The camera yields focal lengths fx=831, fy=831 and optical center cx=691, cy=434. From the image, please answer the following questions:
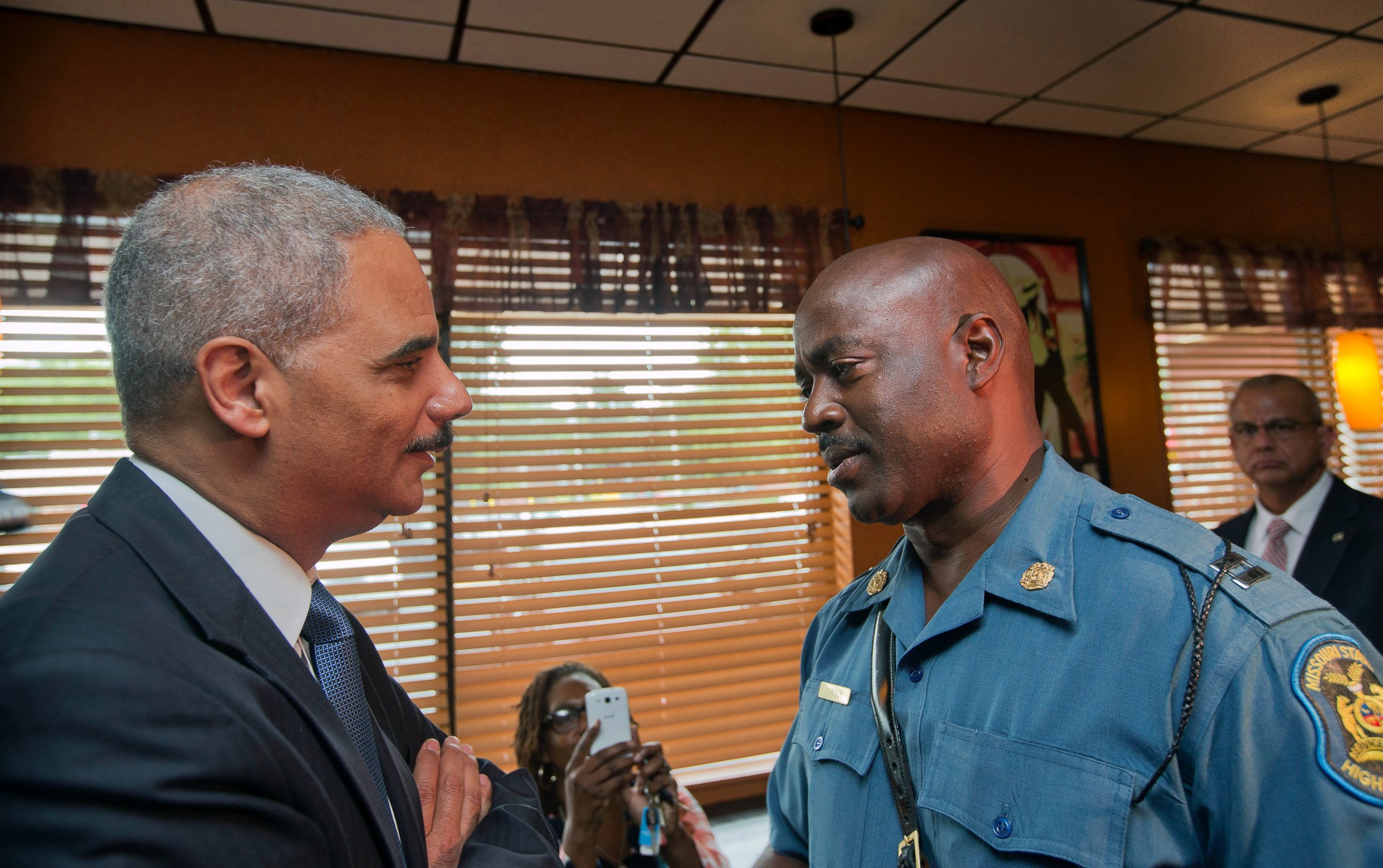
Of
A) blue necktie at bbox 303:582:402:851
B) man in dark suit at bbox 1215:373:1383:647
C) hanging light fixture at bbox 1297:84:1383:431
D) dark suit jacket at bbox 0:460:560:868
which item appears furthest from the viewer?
hanging light fixture at bbox 1297:84:1383:431

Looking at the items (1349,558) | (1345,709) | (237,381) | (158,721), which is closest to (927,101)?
(1349,558)

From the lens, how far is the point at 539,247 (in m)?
3.27

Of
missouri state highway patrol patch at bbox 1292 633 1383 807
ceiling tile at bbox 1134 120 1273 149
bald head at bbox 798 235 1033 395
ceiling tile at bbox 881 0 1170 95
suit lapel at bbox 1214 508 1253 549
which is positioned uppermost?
ceiling tile at bbox 1134 120 1273 149

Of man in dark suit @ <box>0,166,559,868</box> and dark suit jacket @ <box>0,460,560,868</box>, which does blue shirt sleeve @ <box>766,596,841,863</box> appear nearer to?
man in dark suit @ <box>0,166,559,868</box>

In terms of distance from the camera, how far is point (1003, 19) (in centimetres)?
318

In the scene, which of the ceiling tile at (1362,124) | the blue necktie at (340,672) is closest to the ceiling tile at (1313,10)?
the ceiling tile at (1362,124)

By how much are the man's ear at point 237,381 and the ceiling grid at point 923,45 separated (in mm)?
2436

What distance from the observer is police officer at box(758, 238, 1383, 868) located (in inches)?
33.7

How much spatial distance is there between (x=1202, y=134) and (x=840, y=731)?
175 inches

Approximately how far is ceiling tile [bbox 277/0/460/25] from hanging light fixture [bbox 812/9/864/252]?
1.32 m

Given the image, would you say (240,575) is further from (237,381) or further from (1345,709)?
(1345,709)

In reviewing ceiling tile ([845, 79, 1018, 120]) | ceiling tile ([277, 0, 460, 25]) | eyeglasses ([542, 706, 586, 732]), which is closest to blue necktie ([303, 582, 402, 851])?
eyeglasses ([542, 706, 586, 732])

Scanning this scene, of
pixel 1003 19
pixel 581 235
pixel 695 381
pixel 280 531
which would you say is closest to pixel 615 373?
pixel 695 381

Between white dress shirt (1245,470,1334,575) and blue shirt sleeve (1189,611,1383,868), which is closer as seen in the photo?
blue shirt sleeve (1189,611,1383,868)
